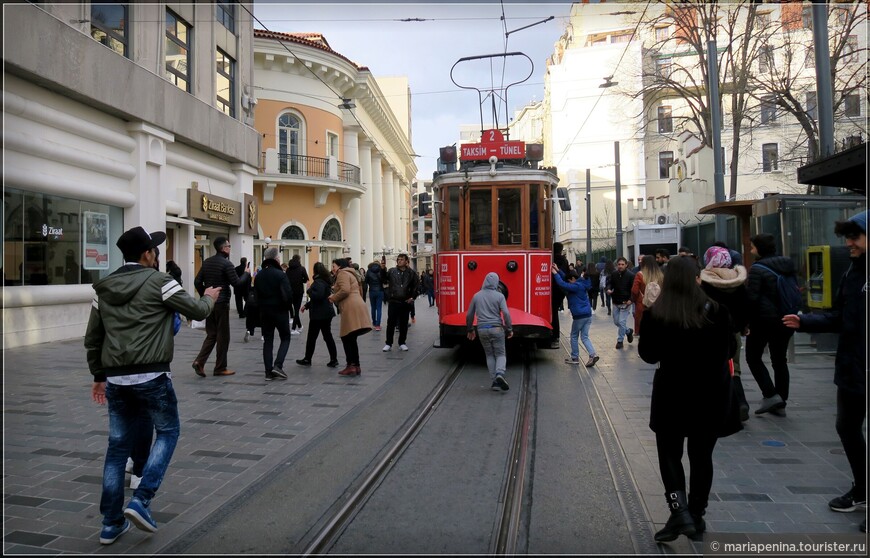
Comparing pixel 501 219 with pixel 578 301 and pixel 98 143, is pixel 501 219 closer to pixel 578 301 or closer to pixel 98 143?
pixel 578 301

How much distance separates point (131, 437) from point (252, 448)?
2.01 m

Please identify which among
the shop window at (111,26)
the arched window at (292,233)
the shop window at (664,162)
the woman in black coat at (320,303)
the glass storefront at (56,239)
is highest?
the shop window at (664,162)

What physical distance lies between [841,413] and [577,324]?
6655 mm

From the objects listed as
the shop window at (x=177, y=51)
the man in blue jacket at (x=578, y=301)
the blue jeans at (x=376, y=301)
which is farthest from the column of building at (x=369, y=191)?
the man in blue jacket at (x=578, y=301)

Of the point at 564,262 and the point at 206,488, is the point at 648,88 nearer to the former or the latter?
the point at 564,262

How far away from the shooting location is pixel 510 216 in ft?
35.3

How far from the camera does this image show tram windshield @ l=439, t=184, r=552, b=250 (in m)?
10.7

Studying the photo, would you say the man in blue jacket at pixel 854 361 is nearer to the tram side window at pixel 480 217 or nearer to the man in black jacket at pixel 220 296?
the tram side window at pixel 480 217

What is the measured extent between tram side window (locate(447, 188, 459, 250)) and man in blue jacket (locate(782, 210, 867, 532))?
6.98 meters

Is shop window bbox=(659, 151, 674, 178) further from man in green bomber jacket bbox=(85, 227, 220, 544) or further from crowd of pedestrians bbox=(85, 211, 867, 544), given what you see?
man in green bomber jacket bbox=(85, 227, 220, 544)

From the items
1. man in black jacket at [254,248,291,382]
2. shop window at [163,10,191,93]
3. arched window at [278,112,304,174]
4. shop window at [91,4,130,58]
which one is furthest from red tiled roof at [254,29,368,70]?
man in black jacket at [254,248,291,382]

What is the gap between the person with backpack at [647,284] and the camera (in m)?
7.92

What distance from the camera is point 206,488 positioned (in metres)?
4.89

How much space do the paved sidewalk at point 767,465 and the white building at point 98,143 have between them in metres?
10.1
